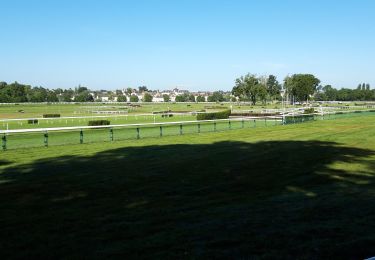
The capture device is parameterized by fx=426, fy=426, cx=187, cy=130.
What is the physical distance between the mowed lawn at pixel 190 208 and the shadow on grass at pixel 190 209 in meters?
0.02

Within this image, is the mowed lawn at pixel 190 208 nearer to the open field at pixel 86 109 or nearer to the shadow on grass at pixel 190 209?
the shadow on grass at pixel 190 209

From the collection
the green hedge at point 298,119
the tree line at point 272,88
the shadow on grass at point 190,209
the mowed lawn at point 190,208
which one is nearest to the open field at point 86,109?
the tree line at point 272,88

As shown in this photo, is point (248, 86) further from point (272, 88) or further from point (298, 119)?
point (298, 119)

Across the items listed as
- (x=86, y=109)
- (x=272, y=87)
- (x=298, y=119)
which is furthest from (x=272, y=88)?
(x=298, y=119)

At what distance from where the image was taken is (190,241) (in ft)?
Answer: 17.9

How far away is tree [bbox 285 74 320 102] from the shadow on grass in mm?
87466

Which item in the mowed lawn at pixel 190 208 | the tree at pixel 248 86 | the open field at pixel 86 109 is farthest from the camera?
the tree at pixel 248 86

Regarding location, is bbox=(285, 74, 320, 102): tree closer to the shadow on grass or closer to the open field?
the open field

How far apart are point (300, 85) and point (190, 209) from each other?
318 ft

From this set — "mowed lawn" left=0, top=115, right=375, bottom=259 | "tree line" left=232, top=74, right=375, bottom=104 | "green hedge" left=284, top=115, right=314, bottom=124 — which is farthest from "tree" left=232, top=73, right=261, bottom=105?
"mowed lawn" left=0, top=115, right=375, bottom=259

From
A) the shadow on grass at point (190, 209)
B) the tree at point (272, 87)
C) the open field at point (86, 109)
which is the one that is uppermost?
the tree at point (272, 87)

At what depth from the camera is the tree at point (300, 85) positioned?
9794 cm

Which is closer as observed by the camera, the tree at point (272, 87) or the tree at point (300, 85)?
the tree at point (300, 85)

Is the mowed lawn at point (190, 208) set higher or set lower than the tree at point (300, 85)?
lower
